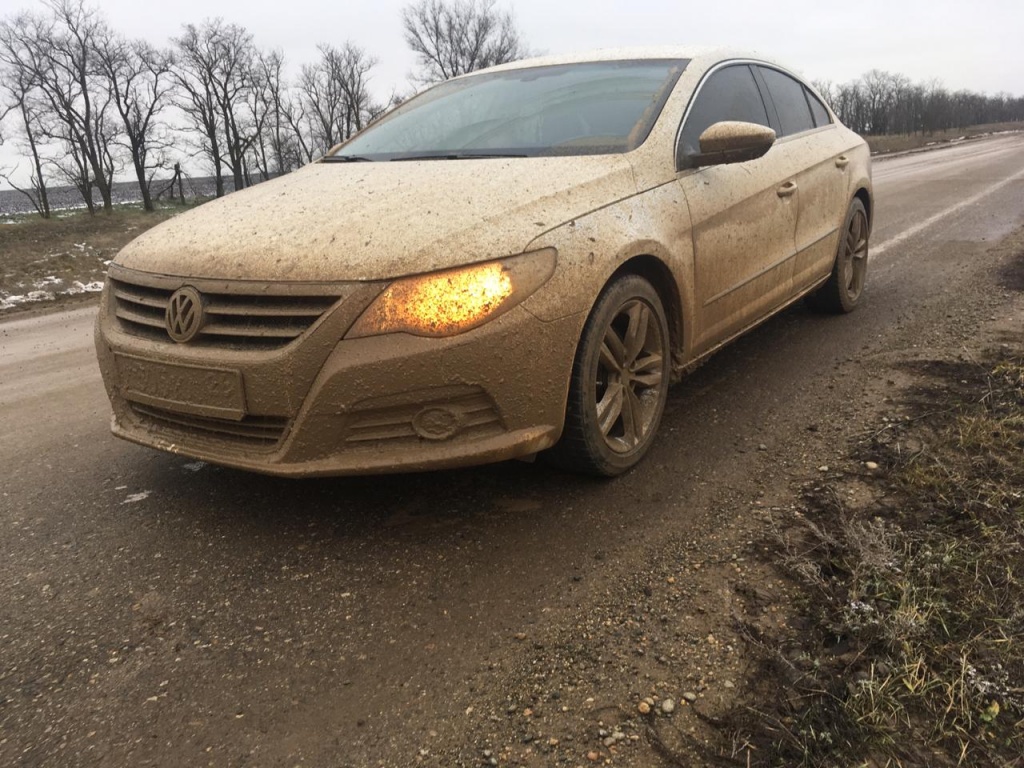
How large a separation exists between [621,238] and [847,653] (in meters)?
1.52

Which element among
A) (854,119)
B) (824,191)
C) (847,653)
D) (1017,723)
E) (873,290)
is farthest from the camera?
(854,119)

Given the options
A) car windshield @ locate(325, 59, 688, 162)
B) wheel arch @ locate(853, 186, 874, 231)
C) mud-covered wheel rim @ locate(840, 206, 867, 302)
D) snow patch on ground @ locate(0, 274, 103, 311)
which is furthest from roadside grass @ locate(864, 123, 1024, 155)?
snow patch on ground @ locate(0, 274, 103, 311)

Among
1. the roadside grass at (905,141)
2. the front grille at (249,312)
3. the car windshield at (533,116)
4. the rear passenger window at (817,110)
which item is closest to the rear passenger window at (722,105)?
the car windshield at (533,116)

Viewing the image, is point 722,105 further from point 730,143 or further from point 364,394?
point 364,394

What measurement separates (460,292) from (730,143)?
1552 millimetres

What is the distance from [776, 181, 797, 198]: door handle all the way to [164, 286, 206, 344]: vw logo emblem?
112 inches

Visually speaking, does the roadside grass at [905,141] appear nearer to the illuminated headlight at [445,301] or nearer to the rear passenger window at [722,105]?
the rear passenger window at [722,105]

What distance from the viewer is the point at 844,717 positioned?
5.58 ft

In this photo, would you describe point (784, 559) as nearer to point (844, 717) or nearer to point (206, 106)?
point (844, 717)

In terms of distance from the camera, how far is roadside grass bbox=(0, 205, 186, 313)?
9.75m

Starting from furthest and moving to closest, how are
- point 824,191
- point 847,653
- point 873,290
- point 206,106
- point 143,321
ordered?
1. point 206,106
2. point 873,290
3. point 824,191
4. point 143,321
5. point 847,653

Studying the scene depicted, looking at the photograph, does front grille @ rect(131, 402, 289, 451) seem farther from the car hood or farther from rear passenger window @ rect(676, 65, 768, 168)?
rear passenger window @ rect(676, 65, 768, 168)

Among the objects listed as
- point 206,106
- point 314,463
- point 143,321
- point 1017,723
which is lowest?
point 1017,723

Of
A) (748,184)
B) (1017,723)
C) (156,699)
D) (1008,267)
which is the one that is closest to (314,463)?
(156,699)
